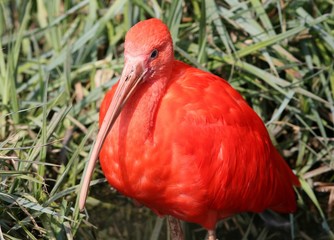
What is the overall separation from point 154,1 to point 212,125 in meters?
1.81

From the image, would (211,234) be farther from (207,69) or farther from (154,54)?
(207,69)

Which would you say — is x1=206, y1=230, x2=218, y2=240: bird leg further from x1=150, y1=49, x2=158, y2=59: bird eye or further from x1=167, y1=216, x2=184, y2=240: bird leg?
x1=150, y1=49, x2=158, y2=59: bird eye

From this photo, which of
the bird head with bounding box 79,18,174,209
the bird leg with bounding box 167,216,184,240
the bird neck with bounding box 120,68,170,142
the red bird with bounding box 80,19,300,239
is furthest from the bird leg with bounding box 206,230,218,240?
the bird head with bounding box 79,18,174,209

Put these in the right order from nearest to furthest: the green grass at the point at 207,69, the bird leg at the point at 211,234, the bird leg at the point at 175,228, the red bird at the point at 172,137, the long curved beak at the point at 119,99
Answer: the long curved beak at the point at 119,99 < the red bird at the point at 172,137 < the bird leg at the point at 211,234 < the bird leg at the point at 175,228 < the green grass at the point at 207,69

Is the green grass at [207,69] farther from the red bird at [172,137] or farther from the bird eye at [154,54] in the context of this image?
the bird eye at [154,54]

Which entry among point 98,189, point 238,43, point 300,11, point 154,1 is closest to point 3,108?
point 98,189

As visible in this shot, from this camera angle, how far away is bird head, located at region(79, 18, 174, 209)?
175 inches

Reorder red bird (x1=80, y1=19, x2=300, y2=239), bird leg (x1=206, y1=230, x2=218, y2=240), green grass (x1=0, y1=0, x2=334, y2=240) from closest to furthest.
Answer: red bird (x1=80, y1=19, x2=300, y2=239) → bird leg (x1=206, y1=230, x2=218, y2=240) → green grass (x1=0, y1=0, x2=334, y2=240)

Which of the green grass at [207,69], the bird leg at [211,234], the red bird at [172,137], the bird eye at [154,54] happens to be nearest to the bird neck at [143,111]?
the red bird at [172,137]

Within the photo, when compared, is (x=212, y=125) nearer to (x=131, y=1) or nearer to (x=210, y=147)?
(x=210, y=147)

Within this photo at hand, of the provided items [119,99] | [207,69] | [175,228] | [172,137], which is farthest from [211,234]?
[207,69]

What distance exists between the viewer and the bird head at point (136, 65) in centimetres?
446

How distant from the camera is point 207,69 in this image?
6203 millimetres

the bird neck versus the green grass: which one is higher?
the bird neck
